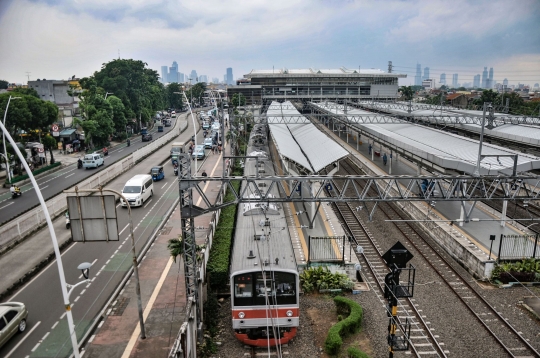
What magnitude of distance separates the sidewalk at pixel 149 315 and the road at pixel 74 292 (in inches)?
19.2

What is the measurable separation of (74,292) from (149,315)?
3.78 metres

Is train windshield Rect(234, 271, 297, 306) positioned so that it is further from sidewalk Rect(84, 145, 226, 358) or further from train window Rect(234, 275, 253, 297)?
sidewalk Rect(84, 145, 226, 358)

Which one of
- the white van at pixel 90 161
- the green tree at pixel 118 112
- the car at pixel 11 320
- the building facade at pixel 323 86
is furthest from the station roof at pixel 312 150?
the building facade at pixel 323 86

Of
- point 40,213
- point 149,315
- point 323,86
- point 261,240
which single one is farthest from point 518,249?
point 323,86

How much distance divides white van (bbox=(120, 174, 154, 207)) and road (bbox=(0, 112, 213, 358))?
88cm

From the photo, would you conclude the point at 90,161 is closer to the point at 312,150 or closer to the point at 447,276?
the point at 312,150

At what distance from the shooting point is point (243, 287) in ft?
38.9

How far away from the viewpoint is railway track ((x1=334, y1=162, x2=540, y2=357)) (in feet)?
40.9

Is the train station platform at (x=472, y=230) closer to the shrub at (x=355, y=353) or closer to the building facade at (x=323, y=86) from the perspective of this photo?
the shrub at (x=355, y=353)

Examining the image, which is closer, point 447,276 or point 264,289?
point 264,289

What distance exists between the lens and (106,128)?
155ft

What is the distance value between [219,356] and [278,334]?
72.5 inches

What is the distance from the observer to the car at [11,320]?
39.7 ft

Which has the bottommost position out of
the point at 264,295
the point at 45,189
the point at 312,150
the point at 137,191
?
the point at 45,189
